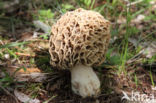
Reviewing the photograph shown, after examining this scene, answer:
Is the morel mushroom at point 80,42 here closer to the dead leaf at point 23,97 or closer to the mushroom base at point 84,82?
the mushroom base at point 84,82

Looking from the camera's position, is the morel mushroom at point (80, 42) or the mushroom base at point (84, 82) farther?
the mushroom base at point (84, 82)

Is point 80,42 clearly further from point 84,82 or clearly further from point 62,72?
point 62,72

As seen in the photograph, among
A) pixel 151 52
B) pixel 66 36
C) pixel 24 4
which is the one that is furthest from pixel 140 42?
pixel 24 4

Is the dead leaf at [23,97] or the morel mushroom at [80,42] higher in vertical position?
the morel mushroom at [80,42]

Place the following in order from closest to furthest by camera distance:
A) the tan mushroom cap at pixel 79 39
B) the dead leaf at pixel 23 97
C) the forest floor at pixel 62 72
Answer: the tan mushroom cap at pixel 79 39 → the dead leaf at pixel 23 97 → the forest floor at pixel 62 72

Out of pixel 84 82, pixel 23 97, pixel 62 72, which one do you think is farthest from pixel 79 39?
pixel 23 97

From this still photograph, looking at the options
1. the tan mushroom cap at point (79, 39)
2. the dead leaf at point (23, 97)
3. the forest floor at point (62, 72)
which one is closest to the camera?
the tan mushroom cap at point (79, 39)

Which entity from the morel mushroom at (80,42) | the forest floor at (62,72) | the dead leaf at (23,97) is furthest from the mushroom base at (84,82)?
the dead leaf at (23,97)
